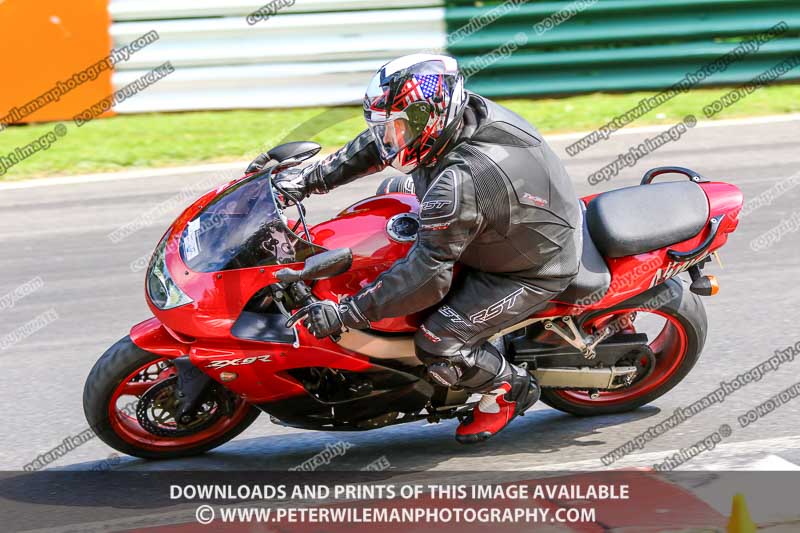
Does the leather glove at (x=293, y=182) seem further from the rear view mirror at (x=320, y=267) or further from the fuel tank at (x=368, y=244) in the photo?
the rear view mirror at (x=320, y=267)

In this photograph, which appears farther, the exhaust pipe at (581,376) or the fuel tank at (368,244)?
the exhaust pipe at (581,376)

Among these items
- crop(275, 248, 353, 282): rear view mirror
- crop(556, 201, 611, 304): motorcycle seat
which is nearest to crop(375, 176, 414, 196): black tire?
crop(556, 201, 611, 304): motorcycle seat

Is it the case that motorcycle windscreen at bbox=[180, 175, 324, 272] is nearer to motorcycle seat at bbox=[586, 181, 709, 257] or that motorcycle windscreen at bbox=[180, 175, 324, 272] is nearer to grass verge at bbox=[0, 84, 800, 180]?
motorcycle seat at bbox=[586, 181, 709, 257]

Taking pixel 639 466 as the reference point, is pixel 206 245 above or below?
above

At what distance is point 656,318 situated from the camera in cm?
538

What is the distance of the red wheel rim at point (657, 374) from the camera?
17.0 ft

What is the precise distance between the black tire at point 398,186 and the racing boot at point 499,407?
96 centimetres

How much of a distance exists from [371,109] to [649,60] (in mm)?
8420

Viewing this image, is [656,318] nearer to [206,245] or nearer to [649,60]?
[206,245]

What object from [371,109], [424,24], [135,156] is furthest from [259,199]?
[424,24]

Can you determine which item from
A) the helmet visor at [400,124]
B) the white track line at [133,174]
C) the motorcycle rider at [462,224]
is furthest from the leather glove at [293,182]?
the white track line at [133,174]

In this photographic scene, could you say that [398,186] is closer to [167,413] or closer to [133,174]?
[167,413]

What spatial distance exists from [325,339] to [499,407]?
0.87 metres

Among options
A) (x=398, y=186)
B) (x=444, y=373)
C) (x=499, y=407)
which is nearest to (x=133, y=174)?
(x=398, y=186)
